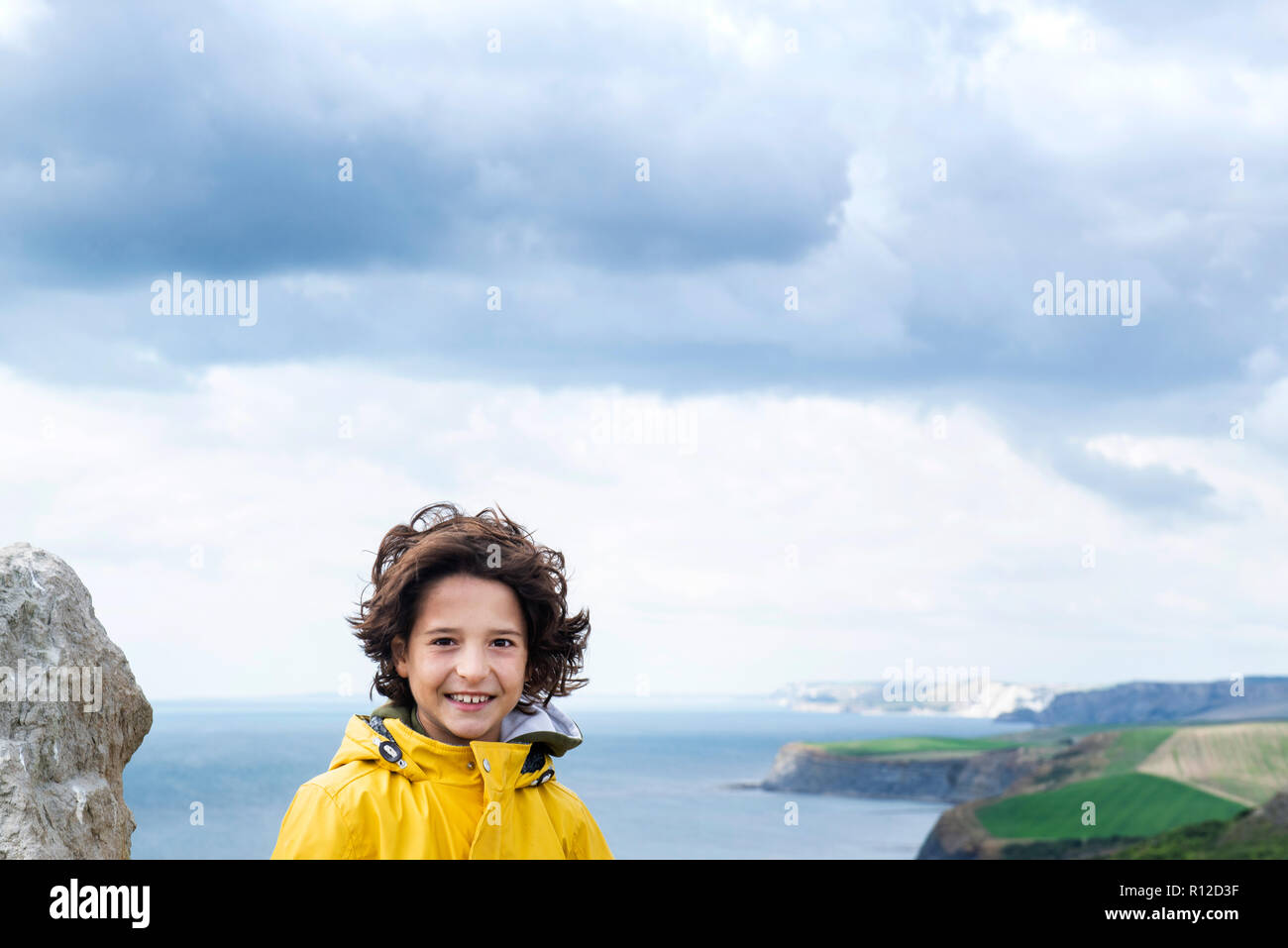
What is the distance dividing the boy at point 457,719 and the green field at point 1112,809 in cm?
8477

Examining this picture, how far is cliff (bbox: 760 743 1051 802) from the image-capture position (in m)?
123

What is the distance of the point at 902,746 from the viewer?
135m

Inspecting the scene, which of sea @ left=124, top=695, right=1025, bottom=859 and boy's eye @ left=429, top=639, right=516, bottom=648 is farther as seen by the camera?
sea @ left=124, top=695, right=1025, bottom=859

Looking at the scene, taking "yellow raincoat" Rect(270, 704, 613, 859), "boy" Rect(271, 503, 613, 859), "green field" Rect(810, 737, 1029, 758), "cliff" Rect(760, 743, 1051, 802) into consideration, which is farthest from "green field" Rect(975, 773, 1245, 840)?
"yellow raincoat" Rect(270, 704, 613, 859)

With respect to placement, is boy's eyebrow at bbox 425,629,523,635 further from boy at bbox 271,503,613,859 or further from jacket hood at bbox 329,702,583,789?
jacket hood at bbox 329,702,583,789

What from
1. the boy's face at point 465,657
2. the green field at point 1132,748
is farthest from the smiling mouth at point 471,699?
the green field at point 1132,748

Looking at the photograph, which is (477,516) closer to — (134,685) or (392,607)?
(392,607)

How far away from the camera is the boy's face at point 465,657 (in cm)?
441

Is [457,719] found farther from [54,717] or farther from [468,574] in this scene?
[54,717]

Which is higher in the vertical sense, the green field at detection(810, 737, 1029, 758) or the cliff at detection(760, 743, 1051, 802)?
the green field at detection(810, 737, 1029, 758)

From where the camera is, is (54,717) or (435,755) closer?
(435,755)

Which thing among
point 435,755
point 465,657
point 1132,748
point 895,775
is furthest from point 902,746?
point 435,755

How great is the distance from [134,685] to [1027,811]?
8935cm

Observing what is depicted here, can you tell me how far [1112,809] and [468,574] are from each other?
326 feet
